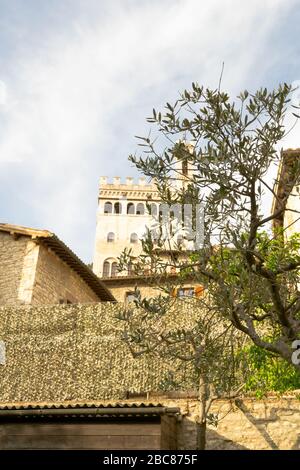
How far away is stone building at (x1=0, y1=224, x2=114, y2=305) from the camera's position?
20172 millimetres

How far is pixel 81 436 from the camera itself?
440 inches

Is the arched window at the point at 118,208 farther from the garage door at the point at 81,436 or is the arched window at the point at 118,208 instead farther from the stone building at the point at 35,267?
the garage door at the point at 81,436

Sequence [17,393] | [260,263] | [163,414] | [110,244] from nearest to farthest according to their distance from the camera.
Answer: [260,263]
[163,414]
[17,393]
[110,244]

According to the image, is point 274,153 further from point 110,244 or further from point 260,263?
point 110,244

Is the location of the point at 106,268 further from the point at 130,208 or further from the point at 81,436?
the point at 81,436

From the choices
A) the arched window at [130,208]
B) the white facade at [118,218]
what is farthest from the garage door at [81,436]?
the arched window at [130,208]

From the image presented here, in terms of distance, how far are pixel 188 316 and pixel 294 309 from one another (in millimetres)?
9234

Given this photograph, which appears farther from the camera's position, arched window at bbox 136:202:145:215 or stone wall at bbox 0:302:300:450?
arched window at bbox 136:202:145:215

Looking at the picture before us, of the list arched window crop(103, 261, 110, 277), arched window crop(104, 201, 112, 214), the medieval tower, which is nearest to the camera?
arched window crop(103, 261, 110, 277)

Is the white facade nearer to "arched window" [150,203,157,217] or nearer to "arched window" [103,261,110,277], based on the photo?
"arched window" [103,261,110,277]

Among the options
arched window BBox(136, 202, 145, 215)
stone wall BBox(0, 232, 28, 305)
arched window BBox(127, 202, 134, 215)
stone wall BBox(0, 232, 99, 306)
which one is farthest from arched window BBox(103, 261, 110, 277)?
stone wall BBox(0, 232, 28, 305)

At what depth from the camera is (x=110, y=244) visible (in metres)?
59.1

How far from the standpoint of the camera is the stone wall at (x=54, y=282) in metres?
20.5
